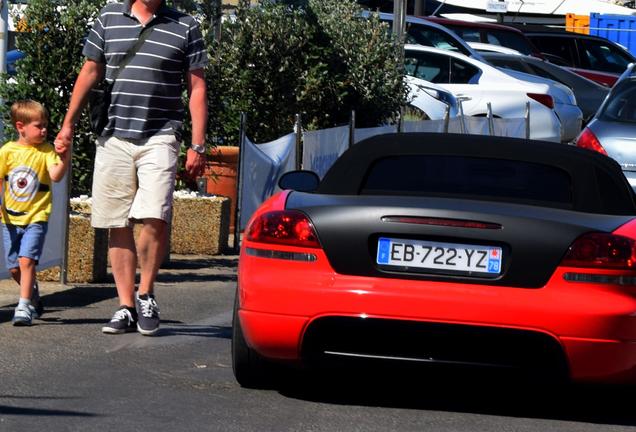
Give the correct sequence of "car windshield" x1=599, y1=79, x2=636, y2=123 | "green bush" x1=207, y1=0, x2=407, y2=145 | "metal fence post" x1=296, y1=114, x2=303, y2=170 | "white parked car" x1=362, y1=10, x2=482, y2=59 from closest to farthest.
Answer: "car windshield" x1=599, y1=79, x2=636, y2=123 < "metal fence post" x1=296, y1=114, x2=303, y2=170 < "green bush" x1=207, y1=0, x2=407, y2=145 < "white parked car" x1=362, y1=10, x2=482, y2=59

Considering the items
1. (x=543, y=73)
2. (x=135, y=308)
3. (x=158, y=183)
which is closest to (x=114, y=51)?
(x=158, y=183)

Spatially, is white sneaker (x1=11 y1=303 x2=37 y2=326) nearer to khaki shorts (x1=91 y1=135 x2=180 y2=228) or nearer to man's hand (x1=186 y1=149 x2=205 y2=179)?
khaki shorts (x1=91 y1=135 x2=180 y2=228)

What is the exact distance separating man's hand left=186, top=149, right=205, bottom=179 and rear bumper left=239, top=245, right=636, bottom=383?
1754 millimetres

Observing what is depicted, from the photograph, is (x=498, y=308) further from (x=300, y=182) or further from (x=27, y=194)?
(x=27, y=194)

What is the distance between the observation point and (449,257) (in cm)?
624

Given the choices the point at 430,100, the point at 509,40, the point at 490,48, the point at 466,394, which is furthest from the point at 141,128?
the point at 509,40

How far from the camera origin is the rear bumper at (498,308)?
20.3 ft

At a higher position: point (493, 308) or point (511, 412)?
point (493, 308)

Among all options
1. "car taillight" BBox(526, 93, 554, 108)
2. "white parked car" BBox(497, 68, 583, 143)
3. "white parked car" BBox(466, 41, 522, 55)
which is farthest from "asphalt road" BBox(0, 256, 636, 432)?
"white parked car" BBox(466, 41, 522, 55)

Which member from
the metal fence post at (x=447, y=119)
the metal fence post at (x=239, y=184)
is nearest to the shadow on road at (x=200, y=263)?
the metal fence post at (x=239, y=184)

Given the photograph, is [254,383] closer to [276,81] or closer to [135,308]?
[135,308]

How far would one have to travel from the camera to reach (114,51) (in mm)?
8156

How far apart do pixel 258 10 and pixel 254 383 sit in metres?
9.76

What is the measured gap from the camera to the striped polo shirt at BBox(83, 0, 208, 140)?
26.6 feet
